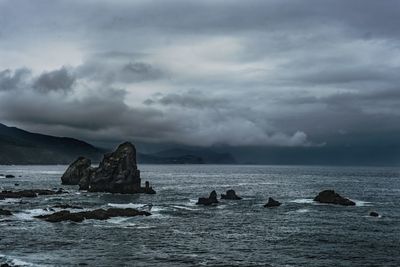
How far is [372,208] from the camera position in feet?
449

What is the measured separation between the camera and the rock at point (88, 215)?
343ft

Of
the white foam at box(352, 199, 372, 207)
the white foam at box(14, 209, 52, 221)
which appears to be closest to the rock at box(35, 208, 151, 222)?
the white foam at box(14, 209, 52, 221)

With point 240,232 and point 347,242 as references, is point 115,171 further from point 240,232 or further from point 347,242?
point 347,242

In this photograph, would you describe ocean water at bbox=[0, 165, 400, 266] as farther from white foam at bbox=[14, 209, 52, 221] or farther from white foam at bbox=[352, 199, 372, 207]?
white foam at bbox=[352, 199, 372, 207]

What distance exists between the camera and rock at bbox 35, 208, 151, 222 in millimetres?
104625

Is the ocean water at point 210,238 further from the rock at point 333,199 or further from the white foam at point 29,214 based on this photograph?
the rock at point 333,199

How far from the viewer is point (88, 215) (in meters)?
109

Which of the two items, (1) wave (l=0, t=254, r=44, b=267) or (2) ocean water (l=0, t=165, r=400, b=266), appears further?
(2) ocean water (l=0, t=165, r=400, b=266)

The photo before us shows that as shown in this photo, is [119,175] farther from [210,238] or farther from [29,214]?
[210,238]

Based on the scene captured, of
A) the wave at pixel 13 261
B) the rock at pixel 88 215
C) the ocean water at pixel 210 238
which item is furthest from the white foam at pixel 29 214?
the wave at pixel 13 261

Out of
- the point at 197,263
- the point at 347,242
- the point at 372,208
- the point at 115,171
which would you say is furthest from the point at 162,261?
the point at 115,171

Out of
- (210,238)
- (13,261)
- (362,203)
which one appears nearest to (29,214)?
(13,261)

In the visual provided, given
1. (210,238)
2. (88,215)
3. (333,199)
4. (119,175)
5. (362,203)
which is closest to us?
(210,238)

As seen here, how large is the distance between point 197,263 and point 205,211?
2336 inches
